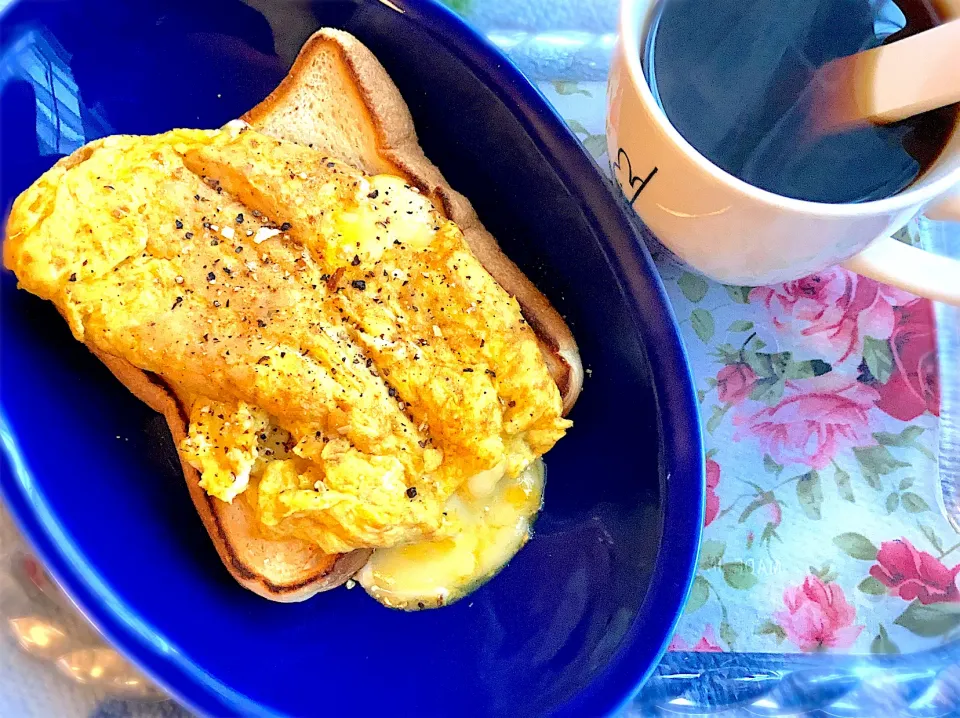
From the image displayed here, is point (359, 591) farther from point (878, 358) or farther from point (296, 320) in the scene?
point (878, 358)

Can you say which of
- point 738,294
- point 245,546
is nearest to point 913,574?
point 738,294

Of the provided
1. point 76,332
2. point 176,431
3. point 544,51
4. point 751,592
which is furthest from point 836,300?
point 76,332

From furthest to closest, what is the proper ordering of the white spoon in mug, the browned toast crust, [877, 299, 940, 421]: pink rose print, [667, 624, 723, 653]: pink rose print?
[877, 299, 940, 421]: pink rose print
[667, 624, 723, 653]: pink rose print
the browned toast crust
the white spoon in mug

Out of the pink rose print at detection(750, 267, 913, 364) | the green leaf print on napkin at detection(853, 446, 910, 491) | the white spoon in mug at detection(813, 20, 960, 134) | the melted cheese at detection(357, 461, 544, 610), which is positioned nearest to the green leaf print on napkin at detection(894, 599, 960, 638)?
the green leaf print on napkin at detection(853, 446, 910, 491)

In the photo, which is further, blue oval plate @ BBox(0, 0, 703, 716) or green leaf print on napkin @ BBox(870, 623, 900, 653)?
green leaf print on napkin @ BBox(870, 623, 900, 653)

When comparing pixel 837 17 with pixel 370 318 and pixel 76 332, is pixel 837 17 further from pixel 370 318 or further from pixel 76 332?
pixel 76 332

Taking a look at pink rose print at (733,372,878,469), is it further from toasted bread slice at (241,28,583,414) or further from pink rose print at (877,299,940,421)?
toasted bread slice at (241,28,583,414)
